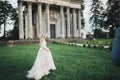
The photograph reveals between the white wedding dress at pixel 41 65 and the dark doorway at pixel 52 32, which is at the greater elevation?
the dark doorway at pixel 52 32

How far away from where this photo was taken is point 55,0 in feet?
145

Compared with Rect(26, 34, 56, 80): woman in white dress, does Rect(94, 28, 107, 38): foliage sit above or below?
above

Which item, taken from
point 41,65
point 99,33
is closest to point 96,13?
point 99,33

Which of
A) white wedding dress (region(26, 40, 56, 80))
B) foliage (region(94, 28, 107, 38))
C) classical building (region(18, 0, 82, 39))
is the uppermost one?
classical building (region(18, 0, 82, 39))

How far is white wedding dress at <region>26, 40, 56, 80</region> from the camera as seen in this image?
8741 millimetres

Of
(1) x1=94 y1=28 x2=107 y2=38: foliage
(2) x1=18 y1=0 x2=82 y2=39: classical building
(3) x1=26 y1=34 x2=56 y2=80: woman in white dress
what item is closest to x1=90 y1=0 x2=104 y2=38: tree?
(1) x1=94 y1=28 x2=107 y2=38: foliage

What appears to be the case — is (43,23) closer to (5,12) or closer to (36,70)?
(5,12)

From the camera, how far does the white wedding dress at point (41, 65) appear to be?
8741mm

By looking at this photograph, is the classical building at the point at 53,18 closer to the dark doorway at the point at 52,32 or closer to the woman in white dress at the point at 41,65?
the dark doorway at the point at 52,32

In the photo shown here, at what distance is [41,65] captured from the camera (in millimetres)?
8961

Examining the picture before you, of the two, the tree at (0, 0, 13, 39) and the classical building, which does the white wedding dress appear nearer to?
the classical building

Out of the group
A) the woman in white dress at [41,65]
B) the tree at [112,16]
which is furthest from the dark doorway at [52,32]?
the woman in white dress at [41,65]

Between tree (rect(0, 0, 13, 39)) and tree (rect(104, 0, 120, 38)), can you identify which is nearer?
tree (rect(104, 0, 120, 38))

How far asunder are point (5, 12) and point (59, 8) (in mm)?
22857
